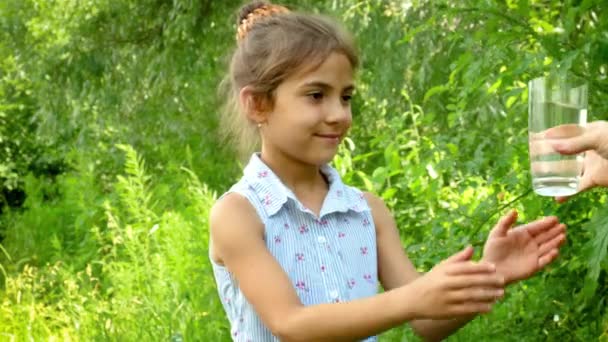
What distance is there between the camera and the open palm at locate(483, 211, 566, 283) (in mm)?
2340

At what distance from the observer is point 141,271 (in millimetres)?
6398

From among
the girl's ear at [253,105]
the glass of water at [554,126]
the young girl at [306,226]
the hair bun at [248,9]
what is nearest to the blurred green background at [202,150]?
the glass of water at [554,126]

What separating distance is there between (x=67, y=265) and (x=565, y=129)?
5.91 meters

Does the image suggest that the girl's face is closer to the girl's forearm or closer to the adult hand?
the girl's forearm

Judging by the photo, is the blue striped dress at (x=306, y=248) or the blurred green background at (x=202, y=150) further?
the blurred green background at (x=202, y=150)

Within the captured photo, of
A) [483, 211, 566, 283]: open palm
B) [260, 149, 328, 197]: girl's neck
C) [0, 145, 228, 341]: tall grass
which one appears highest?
[260, 149, 328, 197]: girl's neck

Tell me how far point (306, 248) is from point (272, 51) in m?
0.44

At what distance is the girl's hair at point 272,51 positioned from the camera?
2.56 meters

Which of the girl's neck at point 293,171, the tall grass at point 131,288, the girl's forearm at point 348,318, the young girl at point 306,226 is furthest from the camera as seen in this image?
the tall grass at point 131,288

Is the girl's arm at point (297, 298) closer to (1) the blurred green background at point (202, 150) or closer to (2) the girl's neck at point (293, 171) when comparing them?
(2) the girl's neck at point (293, 171)

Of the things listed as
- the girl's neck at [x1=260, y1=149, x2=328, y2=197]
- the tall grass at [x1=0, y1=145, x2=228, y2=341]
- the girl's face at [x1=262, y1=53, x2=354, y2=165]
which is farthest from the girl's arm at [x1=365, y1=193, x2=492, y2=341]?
the tall grass at [x1=0, y1=145, x2=228, y2=341]

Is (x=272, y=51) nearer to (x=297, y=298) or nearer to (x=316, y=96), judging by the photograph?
(x=316, y=96)

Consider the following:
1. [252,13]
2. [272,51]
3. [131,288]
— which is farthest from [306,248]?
[131,288]

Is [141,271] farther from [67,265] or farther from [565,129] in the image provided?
[565,129]
